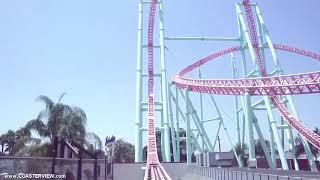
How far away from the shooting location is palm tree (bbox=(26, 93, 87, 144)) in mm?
27016

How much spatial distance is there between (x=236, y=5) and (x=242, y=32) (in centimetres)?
316

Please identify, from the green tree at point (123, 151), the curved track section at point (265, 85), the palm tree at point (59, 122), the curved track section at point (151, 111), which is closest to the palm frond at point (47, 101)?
the palm tree at point (59, 122)

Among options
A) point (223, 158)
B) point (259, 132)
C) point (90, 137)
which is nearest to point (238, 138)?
point (259, 132)

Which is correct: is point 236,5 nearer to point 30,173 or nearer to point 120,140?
point 30,173

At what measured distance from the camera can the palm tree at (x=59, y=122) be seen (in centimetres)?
2702

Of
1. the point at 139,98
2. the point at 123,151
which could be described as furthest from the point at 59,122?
the point at 123,151

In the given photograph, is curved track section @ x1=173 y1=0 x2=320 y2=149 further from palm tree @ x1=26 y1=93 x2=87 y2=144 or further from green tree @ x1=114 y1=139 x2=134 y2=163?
green tree @ x1=114 y1=139 x2=134 y2=163

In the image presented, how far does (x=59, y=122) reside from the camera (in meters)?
27.7

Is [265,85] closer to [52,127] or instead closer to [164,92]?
[164,92]

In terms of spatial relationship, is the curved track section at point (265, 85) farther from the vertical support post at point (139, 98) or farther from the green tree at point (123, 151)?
the green tree at point (123, 151)

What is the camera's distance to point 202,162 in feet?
123

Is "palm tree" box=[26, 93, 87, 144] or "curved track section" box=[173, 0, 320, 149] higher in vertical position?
"curved track section" box=[173, 0, 320, 149]

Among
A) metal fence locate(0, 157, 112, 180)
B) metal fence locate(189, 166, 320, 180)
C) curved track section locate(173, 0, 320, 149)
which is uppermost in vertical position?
curved track section locate(173, 0, 320, 149)

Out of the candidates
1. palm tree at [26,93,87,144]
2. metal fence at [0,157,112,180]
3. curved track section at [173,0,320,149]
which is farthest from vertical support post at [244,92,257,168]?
metal fence at [0,157,112,180]
